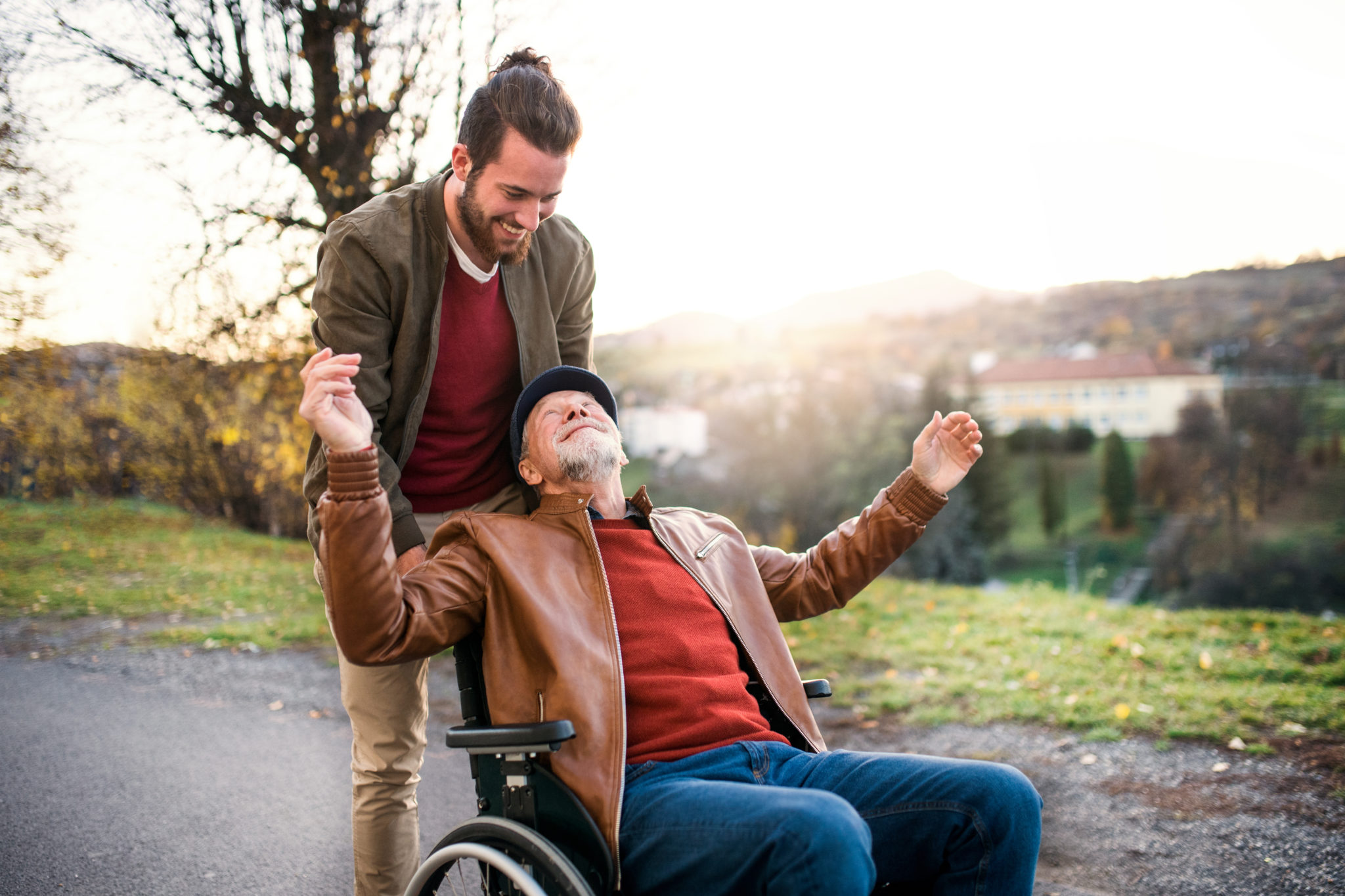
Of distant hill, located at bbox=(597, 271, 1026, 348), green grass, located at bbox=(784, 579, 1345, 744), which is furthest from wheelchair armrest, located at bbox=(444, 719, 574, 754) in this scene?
distant hill, located at bbox=(597, 271, 1026, 348)

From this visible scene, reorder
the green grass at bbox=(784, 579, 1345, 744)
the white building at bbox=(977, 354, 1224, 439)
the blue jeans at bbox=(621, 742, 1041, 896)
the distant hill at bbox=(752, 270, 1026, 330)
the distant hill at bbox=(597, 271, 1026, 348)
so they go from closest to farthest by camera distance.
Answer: the blue jeans at bbox=(621, 742, 1041, 896) → the green grass at bbox=(784, 579, 1345, 744) → the distant hill at bbox=(597, 271, 1026, 348) → the distant hill at bbox=(752, 270, 1026, 330) → the white building at bbox=(977, 354, 1224, 439)

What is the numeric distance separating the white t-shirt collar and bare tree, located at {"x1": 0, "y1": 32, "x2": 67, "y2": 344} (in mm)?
5597

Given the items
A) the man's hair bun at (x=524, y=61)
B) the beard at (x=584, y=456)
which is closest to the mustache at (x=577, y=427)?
the beard at (x=584, y=456)

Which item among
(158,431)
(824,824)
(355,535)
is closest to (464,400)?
(355,535)

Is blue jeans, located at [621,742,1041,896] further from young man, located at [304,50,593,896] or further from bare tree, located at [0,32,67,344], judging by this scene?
bare tree, located at [0,32,67,344]

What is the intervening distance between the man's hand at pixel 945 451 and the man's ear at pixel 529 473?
976mm

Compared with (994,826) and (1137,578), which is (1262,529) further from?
(994,826)

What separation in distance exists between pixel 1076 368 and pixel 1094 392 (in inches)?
82.0

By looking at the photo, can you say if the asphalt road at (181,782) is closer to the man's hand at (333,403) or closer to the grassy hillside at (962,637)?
the grassy hillside at (962,637)

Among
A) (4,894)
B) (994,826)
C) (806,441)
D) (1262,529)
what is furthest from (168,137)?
(1262,529)

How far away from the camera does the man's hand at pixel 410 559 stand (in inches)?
86.6

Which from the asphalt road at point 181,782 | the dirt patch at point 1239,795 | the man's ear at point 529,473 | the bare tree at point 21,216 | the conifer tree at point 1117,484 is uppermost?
the bare tree at point 21,216

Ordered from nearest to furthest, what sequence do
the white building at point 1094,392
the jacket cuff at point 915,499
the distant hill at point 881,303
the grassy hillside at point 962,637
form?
the jacket cuff at point 915,499, the grassy hillside at point 962,637, the distant hill at point 881,303, the white building at point 1094,392

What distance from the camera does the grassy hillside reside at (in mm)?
4461
